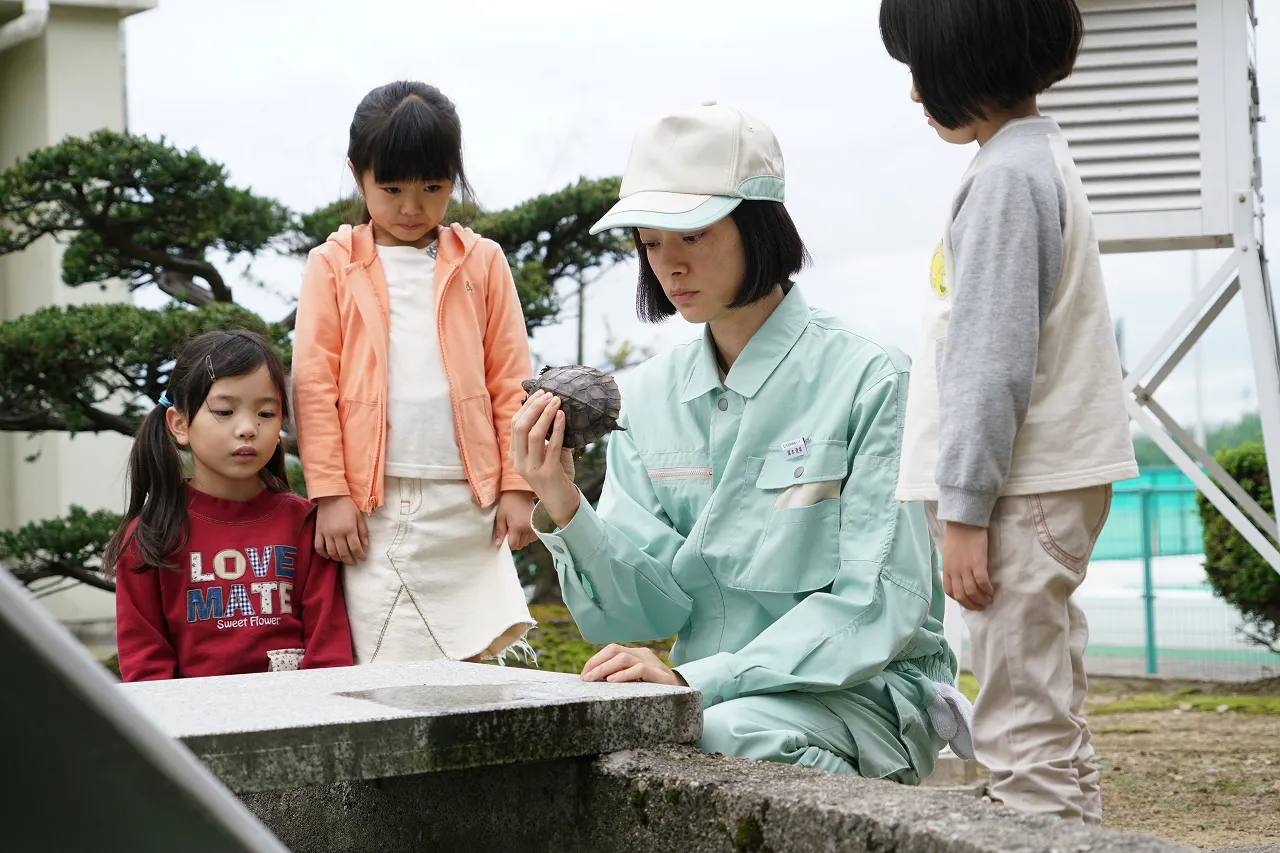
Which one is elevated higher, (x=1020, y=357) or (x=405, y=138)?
(x=405, y=138)

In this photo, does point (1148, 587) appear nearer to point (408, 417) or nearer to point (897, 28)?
point (408, 417)

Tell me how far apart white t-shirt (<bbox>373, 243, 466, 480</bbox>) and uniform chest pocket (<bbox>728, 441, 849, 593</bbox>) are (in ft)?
3.22

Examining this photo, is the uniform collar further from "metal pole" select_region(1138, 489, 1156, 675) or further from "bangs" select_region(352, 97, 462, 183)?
"metal pole" select_region(1138, 489, 1156, 675)

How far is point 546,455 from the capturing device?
7.17 feet

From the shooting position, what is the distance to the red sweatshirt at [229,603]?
109 inches

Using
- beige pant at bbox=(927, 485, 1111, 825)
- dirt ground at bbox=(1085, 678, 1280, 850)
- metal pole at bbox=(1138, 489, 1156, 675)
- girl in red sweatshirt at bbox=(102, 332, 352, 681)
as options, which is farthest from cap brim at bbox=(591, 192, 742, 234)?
metal pole at bbox=(1138, 489, 1156, 675)

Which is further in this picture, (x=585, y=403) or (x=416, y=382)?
(x=416, y=382)

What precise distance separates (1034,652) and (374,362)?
1.65 meters

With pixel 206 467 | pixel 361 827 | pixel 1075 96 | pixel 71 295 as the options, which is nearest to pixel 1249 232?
pixel 1075 96

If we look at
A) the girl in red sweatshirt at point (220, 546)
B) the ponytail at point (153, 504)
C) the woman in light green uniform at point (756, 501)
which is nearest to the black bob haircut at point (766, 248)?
the woman in light green uniform at point (756, 501)

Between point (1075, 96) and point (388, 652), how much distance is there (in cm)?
315

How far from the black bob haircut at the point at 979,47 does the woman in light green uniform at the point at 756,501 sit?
0.34 meters

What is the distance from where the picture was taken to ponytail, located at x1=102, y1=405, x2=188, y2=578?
2.81 m

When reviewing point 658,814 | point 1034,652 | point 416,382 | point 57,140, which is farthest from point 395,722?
point 57,140
